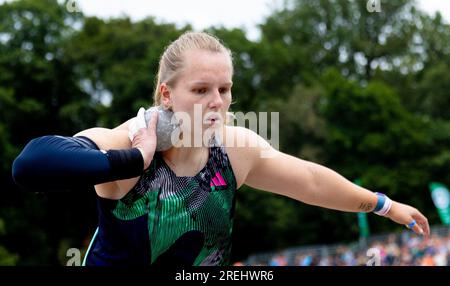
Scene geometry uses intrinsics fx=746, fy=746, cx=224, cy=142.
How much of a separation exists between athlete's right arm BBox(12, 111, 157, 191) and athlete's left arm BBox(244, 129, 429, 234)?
0.83 m

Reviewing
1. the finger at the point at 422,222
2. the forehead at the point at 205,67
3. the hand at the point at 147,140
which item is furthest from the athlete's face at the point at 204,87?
the finger at the point at 422,222

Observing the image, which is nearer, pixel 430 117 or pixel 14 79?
pixel 14 79

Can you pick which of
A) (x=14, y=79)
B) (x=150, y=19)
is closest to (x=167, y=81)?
(x=14, y=79)

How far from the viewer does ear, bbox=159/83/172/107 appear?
12.8 feet

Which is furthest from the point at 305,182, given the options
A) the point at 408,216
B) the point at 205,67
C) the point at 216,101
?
the point at 205,67

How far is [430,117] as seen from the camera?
5069 cm

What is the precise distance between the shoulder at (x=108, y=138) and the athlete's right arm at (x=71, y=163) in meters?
0.04

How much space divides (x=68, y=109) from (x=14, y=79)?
423cm

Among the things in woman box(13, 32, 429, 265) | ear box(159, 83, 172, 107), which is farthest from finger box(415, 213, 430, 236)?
ear box(159, 83, 172, 107)

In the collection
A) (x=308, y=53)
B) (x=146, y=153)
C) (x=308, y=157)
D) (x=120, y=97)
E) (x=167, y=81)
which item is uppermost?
(x=308, y=53)

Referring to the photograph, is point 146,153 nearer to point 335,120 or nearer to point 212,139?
point 212,139

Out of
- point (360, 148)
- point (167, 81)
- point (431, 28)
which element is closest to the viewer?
point (167, 81)

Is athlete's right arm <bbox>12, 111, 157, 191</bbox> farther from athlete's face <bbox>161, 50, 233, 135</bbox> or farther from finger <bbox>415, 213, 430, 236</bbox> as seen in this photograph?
finger <bbox>415, 213, 430, 236</bbox>

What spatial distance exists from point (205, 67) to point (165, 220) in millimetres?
811
